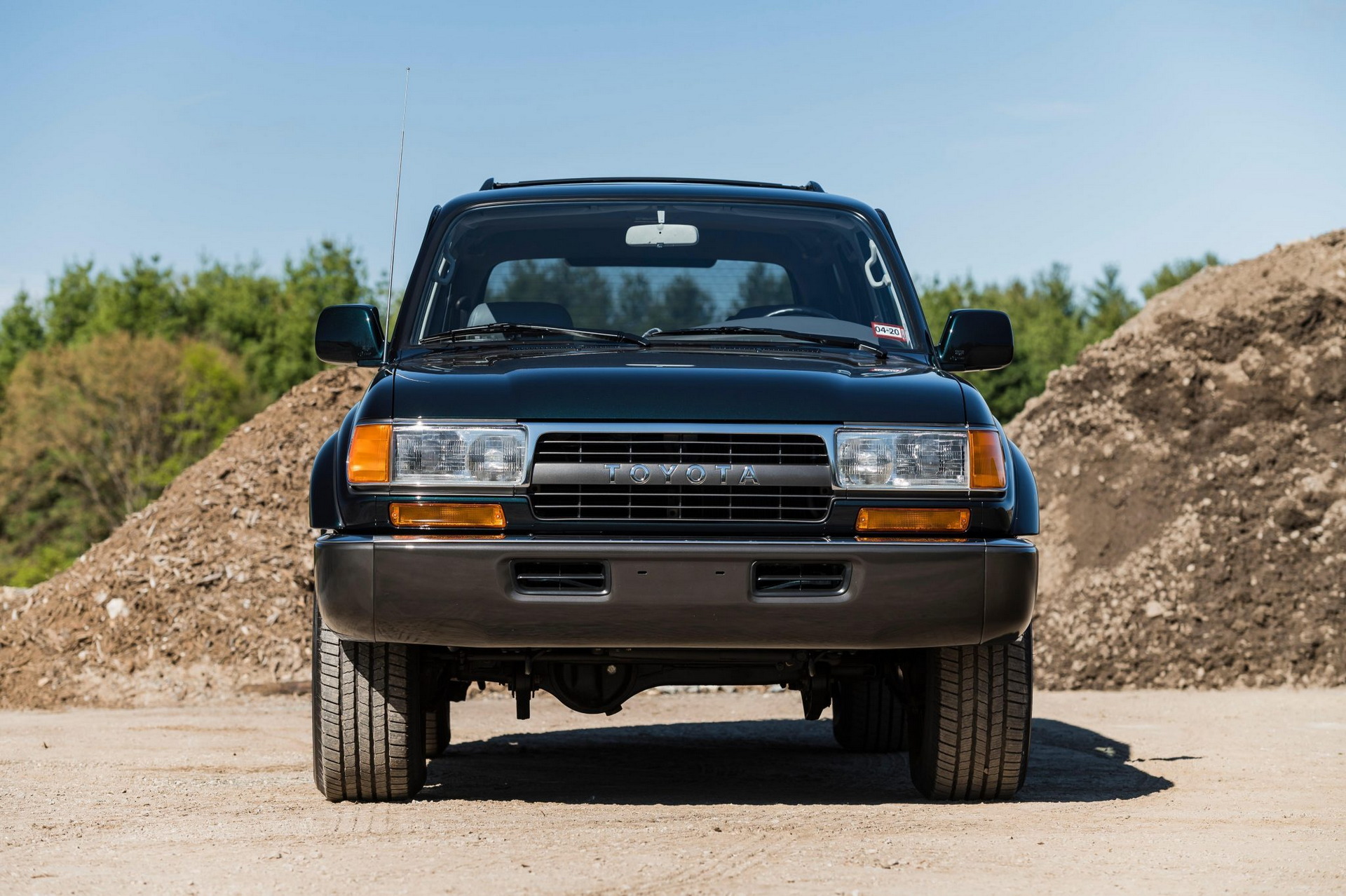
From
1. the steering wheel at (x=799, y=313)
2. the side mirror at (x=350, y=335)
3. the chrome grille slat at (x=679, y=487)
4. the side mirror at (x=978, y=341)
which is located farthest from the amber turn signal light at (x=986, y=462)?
the side mirror at (x=350, y=335)

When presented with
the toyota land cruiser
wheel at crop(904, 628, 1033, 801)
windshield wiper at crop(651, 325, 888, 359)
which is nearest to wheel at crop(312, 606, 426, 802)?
the toyota land cruiser

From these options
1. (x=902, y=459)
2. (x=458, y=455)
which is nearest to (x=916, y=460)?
(x=902, y=459)

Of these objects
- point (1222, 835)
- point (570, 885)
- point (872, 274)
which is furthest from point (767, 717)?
point (570, 885)

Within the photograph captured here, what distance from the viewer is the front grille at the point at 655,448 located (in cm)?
446

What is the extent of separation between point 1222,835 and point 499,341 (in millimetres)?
2957

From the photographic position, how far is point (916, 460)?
4.55 metres

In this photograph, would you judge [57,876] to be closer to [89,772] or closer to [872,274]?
[89,772]

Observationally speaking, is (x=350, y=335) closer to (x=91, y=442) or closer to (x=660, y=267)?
(x=660, y=267)

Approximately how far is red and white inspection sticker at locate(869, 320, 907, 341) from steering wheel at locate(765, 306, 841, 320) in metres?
0.16

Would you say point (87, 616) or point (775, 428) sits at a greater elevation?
point (775, 428)

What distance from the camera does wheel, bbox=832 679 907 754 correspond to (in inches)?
283

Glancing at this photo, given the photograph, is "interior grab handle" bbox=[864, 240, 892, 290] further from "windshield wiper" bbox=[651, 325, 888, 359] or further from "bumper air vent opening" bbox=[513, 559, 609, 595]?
"bumper air vent opening" bbox=[513, 559, 609, 595]

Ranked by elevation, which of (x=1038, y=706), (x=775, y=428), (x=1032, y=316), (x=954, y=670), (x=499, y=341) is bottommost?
(x=1038, y=706)

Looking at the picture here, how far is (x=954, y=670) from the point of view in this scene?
5.02 meters
